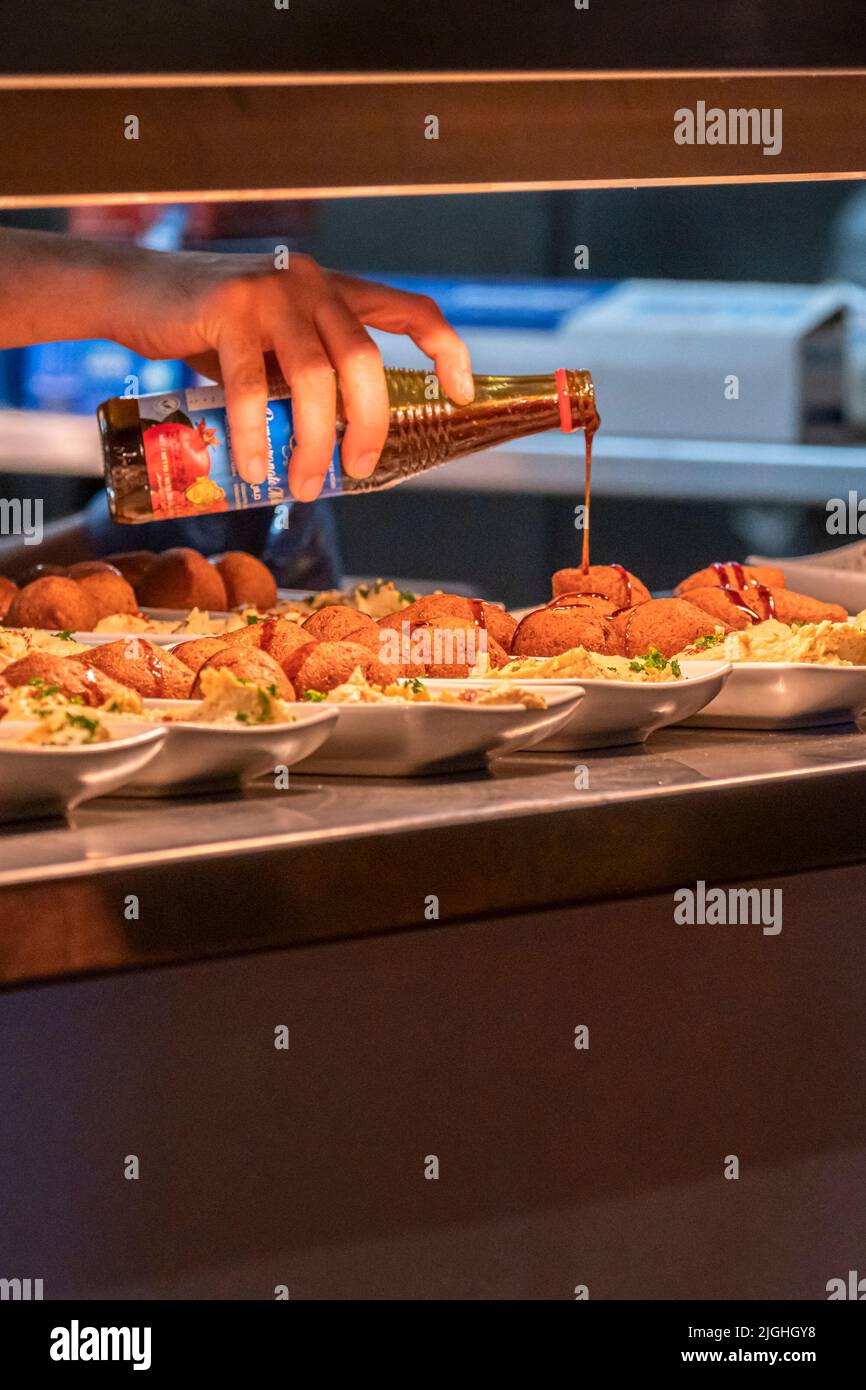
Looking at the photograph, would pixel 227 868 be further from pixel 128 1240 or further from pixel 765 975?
pixel 765 975

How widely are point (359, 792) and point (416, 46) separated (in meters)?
0.60

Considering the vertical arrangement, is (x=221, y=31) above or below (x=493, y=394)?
above

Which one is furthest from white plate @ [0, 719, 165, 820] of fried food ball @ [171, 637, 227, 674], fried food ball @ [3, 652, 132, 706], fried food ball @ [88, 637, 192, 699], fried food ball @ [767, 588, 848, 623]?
fried food ball @ [767, 588, 848, 623]

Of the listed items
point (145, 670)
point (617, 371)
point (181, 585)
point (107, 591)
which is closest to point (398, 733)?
point (145, 670)

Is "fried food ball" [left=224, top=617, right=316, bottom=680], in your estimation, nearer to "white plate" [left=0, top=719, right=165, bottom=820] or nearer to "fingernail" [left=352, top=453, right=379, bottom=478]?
"fingernail" [left=352, top=453, right=379, bottom=478]

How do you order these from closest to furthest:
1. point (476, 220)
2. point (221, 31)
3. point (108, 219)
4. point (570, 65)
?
point (221, 31)
point (570, 65)
point (108, 219)
point (476, 220)

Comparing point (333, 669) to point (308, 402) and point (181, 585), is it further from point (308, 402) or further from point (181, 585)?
point (181, 585)

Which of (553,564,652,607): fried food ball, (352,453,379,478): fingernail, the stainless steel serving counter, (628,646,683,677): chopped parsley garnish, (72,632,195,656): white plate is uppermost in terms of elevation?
(352,453,379,478): fingernail

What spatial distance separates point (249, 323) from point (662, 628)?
523 mm

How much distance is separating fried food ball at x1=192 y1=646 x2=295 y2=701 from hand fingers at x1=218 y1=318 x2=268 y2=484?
0.30m

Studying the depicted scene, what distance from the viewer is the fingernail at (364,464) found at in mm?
1741

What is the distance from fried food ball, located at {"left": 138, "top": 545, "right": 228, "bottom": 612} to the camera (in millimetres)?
2230
